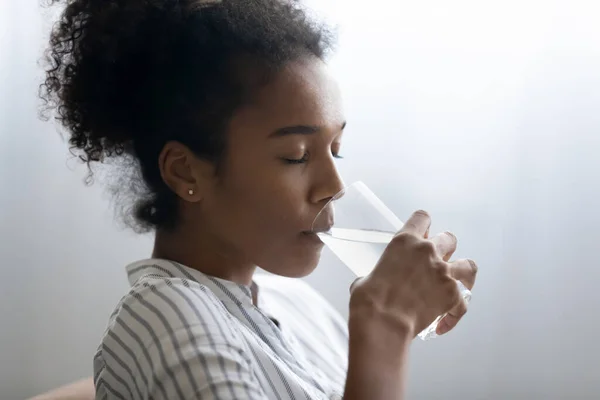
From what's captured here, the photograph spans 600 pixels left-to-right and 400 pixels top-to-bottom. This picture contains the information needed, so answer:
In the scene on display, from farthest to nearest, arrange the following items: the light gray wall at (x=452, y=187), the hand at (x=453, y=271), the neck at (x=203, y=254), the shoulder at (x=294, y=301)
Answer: the light gray wall at (x=452, y=187) < the shoulder at (x=294, y=301) < the neck at (x=203, y=254) < the hand at (x=453, y=271)

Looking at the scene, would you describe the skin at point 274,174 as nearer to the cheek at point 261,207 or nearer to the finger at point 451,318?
the cheek at point 261,207

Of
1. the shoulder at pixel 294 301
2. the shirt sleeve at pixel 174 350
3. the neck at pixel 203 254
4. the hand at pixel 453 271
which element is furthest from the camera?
the shoulder at pixel 294 301

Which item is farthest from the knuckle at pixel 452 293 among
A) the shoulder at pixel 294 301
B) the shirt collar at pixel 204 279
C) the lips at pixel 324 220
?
the shoulder at pixel 294 301

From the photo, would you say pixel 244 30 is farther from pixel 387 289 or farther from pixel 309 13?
pixel 387 289

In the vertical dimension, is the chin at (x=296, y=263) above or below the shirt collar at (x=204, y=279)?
above

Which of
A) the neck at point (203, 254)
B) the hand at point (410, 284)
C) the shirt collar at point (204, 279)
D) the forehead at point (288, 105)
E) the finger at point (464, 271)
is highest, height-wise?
the forehead at point (288, 105)

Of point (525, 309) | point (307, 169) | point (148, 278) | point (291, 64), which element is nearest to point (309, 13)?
point (291, 64)

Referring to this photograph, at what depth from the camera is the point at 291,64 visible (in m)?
0.89

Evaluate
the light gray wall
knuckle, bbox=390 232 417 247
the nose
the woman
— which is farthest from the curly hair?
the light gray wall

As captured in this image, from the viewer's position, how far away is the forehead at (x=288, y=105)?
2.84 ft

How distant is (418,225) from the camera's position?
809 mm

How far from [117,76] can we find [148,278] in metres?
0.23

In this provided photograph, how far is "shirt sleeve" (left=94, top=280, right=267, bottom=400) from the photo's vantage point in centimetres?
71

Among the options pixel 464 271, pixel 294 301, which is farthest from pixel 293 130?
pixel 294 301
